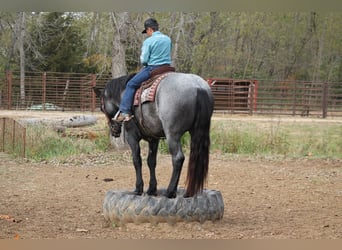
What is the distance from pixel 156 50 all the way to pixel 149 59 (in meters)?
0.13

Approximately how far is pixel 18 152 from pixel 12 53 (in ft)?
76.8

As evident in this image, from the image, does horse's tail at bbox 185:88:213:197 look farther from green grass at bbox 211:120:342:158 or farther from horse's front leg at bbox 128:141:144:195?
green grass at bbox 211:120:342:158

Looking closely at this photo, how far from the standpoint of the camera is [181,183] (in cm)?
917

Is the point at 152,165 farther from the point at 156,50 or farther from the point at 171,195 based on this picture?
the point at 156,50

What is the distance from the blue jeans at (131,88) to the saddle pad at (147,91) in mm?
42

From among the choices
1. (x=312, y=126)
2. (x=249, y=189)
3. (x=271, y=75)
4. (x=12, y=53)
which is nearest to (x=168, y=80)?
(x=249, y=189)

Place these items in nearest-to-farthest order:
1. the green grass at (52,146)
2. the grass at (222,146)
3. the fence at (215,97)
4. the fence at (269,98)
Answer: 1. the green grass at (52,146)
2. the grass at (222,146)
3. the fence at (269,98)
4. the fence at (215,97)

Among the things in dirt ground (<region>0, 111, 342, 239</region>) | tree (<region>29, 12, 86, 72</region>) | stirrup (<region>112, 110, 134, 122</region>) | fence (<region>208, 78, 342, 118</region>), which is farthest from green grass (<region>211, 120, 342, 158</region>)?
tree (<region>29, 12, 86, 72</region>)

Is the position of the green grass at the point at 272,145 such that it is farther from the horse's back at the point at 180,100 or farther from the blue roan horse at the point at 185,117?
the horse's back at the point at 180,100

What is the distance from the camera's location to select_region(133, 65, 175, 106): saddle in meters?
5.82

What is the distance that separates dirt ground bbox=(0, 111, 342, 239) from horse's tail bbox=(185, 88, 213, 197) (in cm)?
51

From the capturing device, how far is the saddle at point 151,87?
5820mm

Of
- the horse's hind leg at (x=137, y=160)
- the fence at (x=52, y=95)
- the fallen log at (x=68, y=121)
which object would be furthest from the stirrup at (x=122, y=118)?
the fence at (x=52, y=95)

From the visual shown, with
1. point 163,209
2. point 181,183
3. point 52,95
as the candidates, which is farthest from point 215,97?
point 163,209
